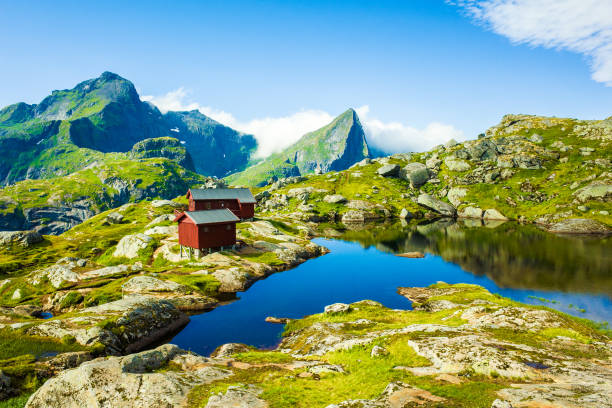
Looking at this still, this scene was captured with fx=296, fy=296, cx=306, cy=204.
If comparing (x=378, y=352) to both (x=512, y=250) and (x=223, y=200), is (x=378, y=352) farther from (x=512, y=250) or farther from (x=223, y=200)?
(x=223, y=200)

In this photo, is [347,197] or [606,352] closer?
[606,352]

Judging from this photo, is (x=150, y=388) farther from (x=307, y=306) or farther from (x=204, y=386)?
(x=307, y=306)

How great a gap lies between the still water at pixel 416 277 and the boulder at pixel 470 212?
45152mm

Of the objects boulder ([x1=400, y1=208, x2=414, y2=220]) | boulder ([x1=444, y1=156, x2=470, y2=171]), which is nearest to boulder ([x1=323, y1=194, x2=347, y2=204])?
boulder ([x1=400, y1=208, x2=414, y2=220])

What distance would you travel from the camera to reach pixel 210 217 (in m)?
68.6

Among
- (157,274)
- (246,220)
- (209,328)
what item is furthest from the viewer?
(246,220)

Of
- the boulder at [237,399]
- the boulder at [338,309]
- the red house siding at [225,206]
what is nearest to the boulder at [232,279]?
the boulder at [338,309]

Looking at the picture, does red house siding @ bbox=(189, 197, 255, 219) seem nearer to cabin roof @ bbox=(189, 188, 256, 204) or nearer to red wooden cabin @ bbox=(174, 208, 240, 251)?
cabin roof @ bbox=(189, 188, 256, 204)

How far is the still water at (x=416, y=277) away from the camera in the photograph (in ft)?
139

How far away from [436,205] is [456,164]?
45.1 meters

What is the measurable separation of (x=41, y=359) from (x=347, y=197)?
159846mm

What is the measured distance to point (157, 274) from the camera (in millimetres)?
56906

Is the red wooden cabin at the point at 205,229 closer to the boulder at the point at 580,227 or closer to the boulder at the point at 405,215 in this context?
the boulder at the point at 405,215

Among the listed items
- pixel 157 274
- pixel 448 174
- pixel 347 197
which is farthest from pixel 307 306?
pixel 448 174
